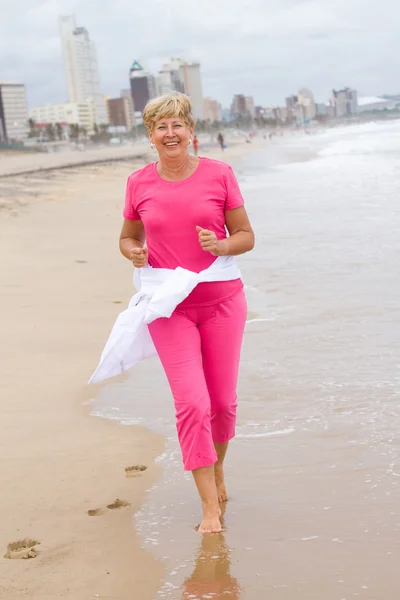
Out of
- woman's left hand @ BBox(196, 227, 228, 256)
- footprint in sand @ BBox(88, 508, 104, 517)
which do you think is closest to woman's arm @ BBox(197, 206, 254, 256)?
woman's left hand @ BBox(196, 227, 228, 256)

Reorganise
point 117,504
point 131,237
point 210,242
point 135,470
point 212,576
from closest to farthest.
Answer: point 212,576 → point 210,242 → point 131,237 → point 117,504 → point 135,470

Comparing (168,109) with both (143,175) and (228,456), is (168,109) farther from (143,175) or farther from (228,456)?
(228,456)

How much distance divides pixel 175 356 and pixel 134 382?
2370 mm

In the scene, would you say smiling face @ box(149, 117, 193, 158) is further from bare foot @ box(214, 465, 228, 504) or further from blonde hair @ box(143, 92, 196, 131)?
bare foot @ box(214, 465, 228, 504)

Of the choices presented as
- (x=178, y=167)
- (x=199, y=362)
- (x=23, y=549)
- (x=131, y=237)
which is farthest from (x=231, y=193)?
(x=23, y=549)

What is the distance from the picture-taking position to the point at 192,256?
3.38 meters

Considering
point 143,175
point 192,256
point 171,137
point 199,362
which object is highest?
point 171,137

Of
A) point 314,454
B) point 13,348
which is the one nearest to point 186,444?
point 314,454

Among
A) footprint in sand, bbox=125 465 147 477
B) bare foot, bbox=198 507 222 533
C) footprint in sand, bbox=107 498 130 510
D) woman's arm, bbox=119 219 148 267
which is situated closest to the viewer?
bare foot, bbox=198 507 222 533

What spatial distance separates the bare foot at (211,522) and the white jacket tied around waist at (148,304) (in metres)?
0.68

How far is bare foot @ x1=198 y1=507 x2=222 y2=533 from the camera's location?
11.3 ft

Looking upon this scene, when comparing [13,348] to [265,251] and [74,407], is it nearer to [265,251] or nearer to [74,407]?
[74,407]

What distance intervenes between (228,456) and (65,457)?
31.6 inches

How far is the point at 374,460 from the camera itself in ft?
13.3
